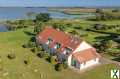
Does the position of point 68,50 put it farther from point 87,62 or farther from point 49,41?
point 49,41

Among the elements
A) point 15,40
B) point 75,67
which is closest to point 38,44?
point 15,40

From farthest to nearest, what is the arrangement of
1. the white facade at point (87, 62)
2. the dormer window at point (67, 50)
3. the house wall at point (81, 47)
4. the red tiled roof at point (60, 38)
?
1. the red tiled roof at point (60, 38)
2. the house wall at point (81, 47)
3. the dormer window at point (67, 50)
4. the white facade at point (87, 62)

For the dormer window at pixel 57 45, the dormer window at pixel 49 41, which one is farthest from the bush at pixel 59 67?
the dormer window at pixel 49 41

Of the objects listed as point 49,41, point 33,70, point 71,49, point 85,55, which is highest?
point 71,49

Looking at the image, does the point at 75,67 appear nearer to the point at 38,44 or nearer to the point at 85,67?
the point at 85,67

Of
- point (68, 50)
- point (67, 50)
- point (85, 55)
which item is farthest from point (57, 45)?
point (85, 55)

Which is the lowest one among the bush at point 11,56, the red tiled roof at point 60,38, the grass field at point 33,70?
the grass field at point 33,70

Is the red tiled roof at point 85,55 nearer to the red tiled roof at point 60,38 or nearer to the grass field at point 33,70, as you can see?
the red tiled roof at point 60,38

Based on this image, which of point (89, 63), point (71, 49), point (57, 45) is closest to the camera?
point (89, 63)
